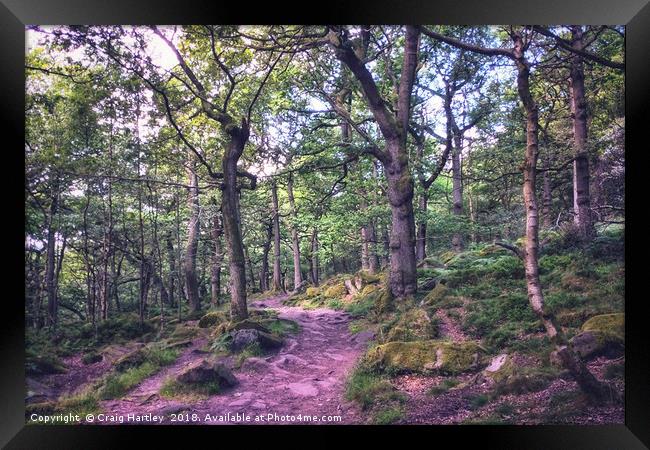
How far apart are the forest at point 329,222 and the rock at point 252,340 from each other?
0.07 ft

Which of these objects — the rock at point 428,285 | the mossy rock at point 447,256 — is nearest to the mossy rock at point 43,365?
the rock at point 428,285

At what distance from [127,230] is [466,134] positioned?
403 centimetres

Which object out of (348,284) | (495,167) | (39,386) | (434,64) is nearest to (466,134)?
(495,167)

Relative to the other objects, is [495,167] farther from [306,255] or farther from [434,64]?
[306,255]

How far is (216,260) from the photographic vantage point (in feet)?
12.2

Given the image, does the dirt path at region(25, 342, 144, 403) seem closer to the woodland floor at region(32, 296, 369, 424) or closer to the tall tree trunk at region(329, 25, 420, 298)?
the woodland floor at region(32, 296, 369, 424)

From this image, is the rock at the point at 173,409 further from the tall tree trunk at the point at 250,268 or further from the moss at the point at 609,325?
the moss at the point at 609,325

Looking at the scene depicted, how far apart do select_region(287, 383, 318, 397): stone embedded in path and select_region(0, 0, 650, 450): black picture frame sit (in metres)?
0.34

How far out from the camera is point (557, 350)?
3074mm

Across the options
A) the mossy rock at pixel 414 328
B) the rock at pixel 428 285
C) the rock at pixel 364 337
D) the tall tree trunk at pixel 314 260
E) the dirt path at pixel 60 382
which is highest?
the tall tree trunk at pixel 314 260

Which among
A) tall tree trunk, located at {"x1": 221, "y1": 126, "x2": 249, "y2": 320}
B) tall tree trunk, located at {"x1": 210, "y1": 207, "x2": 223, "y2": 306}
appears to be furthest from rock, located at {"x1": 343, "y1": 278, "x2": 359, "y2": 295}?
tall tree trunk, located at {"x1": 210, "y1": 207, "x2": 223, "y2": 306}

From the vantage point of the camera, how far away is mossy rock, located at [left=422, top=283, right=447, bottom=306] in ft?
11.6
